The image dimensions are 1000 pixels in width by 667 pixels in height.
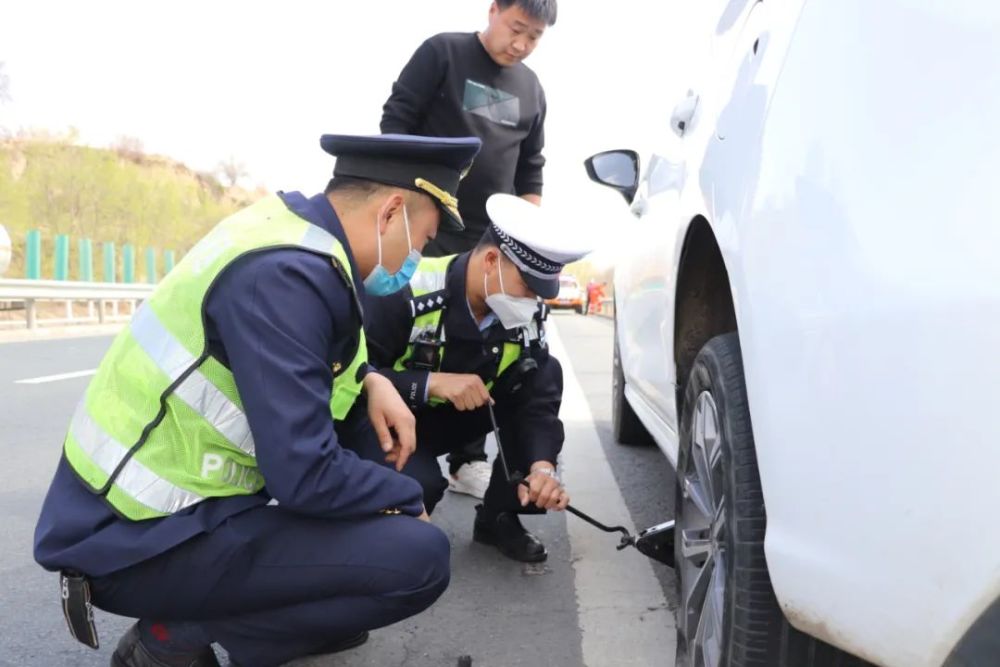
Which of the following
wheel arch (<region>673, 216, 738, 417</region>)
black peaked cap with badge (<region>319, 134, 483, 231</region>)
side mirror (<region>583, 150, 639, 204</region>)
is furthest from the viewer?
side mirror (<region>583, 150, 639, 204</region>)

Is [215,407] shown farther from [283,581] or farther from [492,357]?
[492,357]

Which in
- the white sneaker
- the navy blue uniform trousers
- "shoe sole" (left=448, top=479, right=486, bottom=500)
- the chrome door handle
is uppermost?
the chrome door handle

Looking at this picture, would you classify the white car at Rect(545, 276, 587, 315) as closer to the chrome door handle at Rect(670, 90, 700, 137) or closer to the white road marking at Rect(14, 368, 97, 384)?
the white road marking at Rect(14, 368, 97, 384)

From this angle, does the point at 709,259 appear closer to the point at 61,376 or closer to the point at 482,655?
the point at 482,655

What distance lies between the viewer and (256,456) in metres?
1.71

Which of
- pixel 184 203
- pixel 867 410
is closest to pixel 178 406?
pixel 867 410

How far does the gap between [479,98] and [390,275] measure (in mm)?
1741

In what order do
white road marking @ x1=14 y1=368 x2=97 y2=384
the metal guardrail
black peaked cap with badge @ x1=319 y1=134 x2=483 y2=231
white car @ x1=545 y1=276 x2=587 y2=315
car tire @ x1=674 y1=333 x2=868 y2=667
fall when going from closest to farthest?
car tire @ x1=674 y1=333 x2=868 y2=667 < black peaked cap with badge @ x1=319 y1=134 x2=483 y2=231 < white road marking @ x1=14 y1=368 x2=97 y2=384 < the metal guardrail < white car @ x1=545 y1=276 x2=587 y2=315

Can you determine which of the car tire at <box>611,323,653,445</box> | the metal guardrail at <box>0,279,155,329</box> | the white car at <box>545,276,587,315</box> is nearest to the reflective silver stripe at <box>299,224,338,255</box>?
the car tire at <box>611,323,653,445</box>

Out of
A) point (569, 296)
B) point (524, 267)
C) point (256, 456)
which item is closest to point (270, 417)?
point (256, 456)

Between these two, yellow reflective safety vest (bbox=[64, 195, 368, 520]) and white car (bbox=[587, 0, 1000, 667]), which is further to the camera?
yellow reflective safety vest (bbox=[64, 195, 368, 520])

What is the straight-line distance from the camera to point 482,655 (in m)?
2.28

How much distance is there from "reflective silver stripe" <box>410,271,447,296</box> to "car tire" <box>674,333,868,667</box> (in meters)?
1.06

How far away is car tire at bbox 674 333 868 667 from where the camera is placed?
139 centimetres
